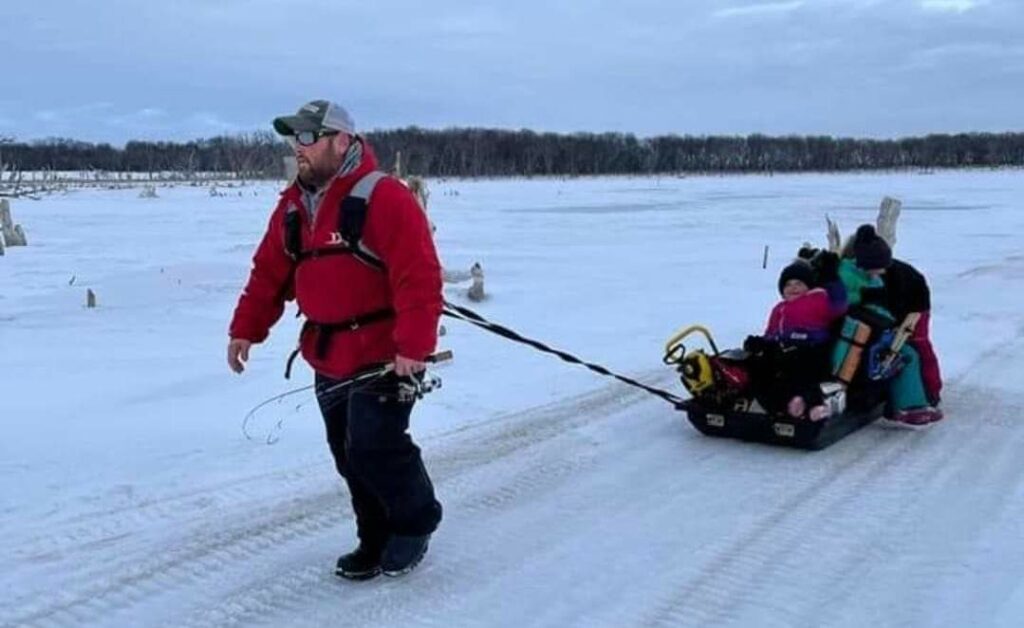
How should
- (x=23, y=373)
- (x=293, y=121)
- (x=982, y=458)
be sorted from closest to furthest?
(x=293, y=121), (x=982, y=458), (x=23, y=373)

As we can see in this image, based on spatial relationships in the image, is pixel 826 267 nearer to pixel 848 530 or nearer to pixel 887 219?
pixel 848 530

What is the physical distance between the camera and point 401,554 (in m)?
4.20

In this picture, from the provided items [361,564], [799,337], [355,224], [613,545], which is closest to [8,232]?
[799,337]

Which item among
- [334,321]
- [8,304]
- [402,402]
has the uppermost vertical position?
[334,321]

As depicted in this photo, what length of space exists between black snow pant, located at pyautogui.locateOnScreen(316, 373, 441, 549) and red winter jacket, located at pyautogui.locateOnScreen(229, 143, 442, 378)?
0.37ft

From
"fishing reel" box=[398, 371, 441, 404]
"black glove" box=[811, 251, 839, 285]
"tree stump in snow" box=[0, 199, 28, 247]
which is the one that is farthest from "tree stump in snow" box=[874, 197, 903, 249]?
"tree stump in snow" box=[0, 199, 28, 247]

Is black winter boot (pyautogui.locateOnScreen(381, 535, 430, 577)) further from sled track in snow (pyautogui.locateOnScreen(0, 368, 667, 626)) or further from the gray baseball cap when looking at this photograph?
the gray baseball cap

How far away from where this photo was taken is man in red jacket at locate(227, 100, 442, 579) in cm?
373

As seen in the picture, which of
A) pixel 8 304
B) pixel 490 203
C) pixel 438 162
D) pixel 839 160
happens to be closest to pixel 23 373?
pixel 8 304

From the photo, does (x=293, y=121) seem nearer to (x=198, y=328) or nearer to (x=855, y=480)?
(x=855, y=480)

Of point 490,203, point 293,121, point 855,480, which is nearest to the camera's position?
point 293,121

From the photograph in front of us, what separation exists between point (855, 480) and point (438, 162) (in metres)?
100

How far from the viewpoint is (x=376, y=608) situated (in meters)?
3.94

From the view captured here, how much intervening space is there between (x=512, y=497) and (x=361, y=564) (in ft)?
3.88
